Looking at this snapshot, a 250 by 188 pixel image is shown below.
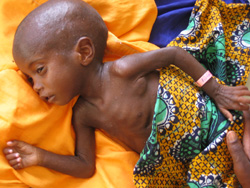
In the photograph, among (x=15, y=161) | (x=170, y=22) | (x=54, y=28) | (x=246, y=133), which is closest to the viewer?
(x=54, y=28)

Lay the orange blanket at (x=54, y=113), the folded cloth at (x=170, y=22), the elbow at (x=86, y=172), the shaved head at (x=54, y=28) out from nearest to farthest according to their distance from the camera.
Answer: the shaved head at (x=54, y=28) → the orange blanket at (x=54, y=113) → the elbow at (x=86, y=172) → the folded cloth at (x=170, y=22)

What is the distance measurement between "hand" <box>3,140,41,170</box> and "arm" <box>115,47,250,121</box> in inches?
20.7

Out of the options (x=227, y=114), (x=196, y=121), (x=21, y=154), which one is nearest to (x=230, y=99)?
(x=227, y=114)

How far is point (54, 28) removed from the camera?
47.3 inches

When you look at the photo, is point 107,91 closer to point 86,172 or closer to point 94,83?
point 94,83

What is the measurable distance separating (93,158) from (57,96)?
0.40 m

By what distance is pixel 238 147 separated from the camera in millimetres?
1337

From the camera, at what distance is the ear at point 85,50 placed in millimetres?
1245

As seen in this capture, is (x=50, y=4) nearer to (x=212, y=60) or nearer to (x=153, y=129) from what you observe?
(x=153, y=129)

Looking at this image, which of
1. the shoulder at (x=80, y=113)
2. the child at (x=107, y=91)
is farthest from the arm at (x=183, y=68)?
the shoulder at (x=80, y=113)

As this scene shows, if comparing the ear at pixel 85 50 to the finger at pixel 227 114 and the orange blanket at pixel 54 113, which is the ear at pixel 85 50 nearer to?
the orange blanket at pixel 54 113

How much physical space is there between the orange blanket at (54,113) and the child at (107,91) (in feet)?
0.16

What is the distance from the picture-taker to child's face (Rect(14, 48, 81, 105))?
122cm

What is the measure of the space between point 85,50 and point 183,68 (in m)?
0.45
